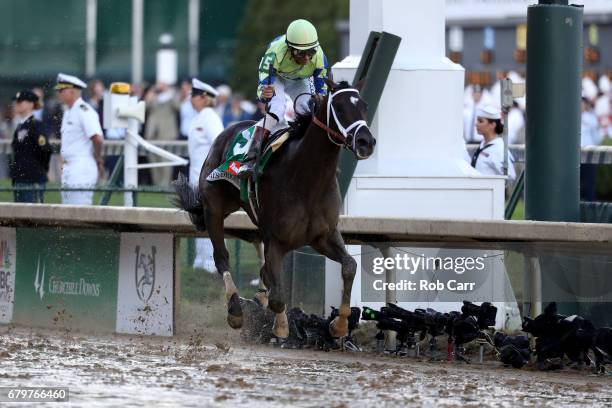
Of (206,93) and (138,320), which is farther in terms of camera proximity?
(206,93)

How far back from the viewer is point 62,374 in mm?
8859

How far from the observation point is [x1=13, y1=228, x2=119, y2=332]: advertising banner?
12.0 m

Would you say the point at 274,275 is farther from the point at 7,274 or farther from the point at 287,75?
the point at 7,274

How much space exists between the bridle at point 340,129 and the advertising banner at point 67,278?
3.00m

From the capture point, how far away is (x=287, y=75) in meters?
10.3

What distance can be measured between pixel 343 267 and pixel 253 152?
3.39 feet

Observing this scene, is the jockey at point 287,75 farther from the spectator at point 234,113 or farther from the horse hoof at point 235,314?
the spectator at point 234,113

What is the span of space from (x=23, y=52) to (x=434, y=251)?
17.9 m

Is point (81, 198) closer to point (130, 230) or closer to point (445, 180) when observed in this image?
point (130, 230)

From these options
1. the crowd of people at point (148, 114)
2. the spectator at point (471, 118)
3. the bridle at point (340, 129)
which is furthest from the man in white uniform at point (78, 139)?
the spectator at point (471, 118)

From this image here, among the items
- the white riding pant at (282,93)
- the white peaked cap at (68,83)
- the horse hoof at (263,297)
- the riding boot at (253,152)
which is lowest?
the horse hoof at (263,297)

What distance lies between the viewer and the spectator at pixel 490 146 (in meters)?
12.8

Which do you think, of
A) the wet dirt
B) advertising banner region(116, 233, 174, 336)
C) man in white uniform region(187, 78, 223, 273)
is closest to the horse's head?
the wet dirt

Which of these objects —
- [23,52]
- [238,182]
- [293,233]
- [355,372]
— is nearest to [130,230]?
[238,182]
